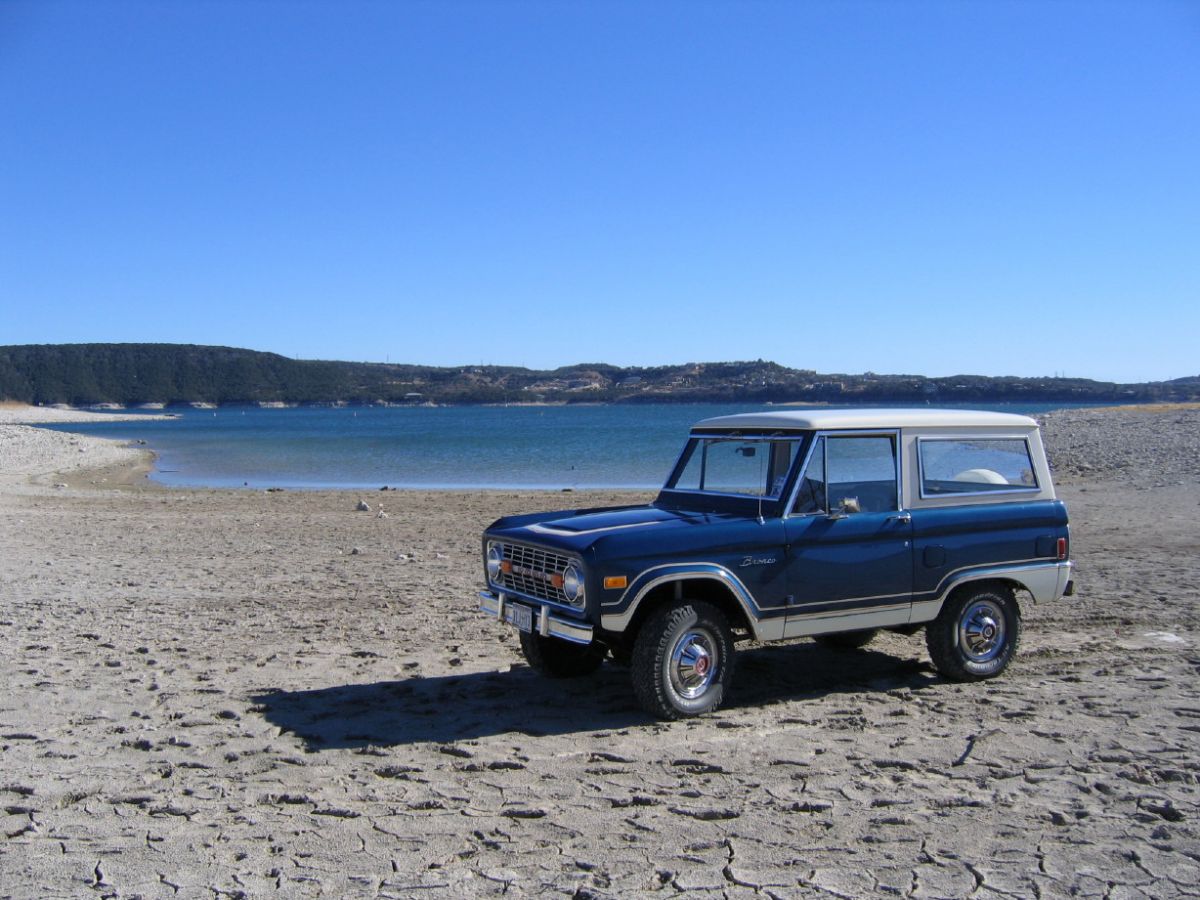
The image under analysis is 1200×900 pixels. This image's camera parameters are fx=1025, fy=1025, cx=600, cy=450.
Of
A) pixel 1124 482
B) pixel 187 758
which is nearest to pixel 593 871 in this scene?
pixel 187 758

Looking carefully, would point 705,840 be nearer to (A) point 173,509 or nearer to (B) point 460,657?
(B) point 460,657

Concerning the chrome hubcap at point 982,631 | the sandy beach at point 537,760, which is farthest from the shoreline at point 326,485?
the chrome hubcap at point 982,631

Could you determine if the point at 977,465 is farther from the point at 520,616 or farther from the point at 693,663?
the point at 520,616

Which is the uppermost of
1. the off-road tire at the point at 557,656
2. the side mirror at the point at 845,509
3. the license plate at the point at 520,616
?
the side mirror at the point at 845,509

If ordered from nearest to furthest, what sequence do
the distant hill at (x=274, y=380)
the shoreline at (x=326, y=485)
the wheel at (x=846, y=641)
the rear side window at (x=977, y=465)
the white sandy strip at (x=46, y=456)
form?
1. the rear side window at (x=977, y=465)
2. the wheel at (x=846, y=641)
3. the shoreline at (x=326, y=485)
4. the white sandy strip at (x=46, y=456)
5. the distant hill at (x=274, y=380)

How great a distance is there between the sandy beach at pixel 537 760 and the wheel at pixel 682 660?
17 centimetres

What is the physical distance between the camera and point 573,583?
5.95 m

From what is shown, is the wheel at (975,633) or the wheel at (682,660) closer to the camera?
the wheel at (682,660)

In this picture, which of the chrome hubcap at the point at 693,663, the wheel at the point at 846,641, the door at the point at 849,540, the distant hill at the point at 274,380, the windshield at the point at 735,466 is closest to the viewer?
the chrome hubcap at the point at 693,663

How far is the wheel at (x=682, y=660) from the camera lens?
6051 mm

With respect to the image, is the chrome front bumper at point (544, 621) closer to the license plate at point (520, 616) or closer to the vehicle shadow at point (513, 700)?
the license plate at point (520, 616)

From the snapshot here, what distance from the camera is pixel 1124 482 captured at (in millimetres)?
22531

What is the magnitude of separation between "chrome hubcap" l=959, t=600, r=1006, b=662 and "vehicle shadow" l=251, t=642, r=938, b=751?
37cm

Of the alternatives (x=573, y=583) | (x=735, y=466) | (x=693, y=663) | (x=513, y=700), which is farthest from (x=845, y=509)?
(x=513, y=700)
